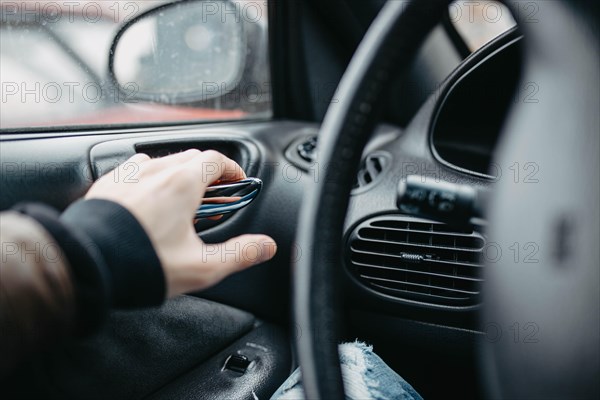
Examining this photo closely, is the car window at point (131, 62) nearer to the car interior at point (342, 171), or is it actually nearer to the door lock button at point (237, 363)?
the car interior at point (342, 171)

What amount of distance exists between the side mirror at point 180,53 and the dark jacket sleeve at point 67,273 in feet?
2.83

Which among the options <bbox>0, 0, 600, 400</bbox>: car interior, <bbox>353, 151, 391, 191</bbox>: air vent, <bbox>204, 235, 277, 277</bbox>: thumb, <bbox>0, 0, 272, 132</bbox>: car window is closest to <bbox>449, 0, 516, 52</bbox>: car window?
<bbox>0, 0, 600, 400</bbox>: car interior

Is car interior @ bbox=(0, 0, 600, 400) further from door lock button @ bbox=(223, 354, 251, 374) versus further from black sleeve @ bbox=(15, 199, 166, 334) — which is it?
black sleeve @ bbox=(15, 199, 166, 334)

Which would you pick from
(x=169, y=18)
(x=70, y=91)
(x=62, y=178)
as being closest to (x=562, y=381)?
(x=62, y=178)

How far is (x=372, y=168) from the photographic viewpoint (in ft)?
4.42

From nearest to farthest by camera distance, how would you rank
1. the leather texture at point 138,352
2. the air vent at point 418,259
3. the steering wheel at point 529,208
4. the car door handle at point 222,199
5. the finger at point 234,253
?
the steering wheel at point 529,208 → the finger at point 234,253 → the car door handle at point 222,199 → the leather texture at point 138,352 → the air vent at point 418,259

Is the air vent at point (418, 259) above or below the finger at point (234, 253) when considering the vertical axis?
below

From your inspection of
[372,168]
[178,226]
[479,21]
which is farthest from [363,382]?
[479,21]

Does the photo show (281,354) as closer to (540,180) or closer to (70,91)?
(70,91)

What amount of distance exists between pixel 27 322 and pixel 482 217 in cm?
47

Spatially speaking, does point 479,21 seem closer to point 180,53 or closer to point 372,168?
point 372,168

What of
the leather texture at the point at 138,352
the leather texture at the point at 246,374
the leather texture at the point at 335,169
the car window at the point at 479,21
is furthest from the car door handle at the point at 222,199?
the car window at the point at 479,21

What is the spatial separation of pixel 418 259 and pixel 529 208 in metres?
0.61

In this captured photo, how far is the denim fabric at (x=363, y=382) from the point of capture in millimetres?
908
